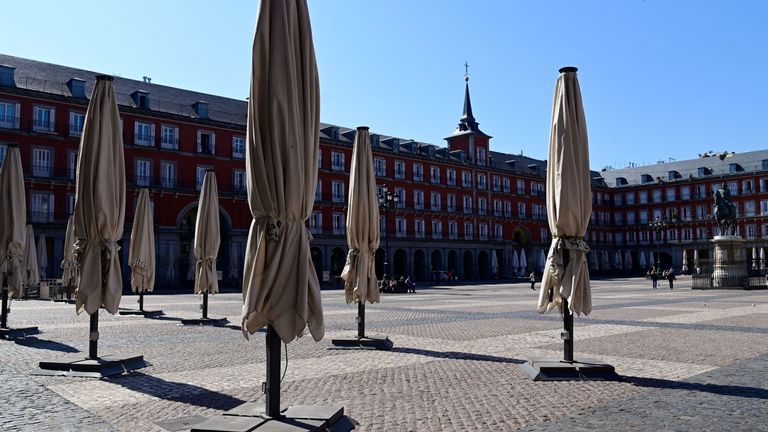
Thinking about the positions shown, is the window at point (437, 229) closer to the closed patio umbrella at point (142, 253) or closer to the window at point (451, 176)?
the window at point (451, 176)

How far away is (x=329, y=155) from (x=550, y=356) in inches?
1942

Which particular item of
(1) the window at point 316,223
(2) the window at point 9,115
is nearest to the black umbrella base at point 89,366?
(2) the window at point 9,115

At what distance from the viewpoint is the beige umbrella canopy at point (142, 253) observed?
16.5 metres

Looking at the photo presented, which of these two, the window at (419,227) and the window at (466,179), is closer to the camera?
the window at (419,227)

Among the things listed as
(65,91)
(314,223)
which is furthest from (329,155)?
(65,91)

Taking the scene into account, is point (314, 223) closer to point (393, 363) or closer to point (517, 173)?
point (517, 173)

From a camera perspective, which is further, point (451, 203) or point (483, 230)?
point (483, 230)

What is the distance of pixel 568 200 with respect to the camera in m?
8.48

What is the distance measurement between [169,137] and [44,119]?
8.61m

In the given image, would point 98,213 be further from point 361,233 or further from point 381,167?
point 381,167

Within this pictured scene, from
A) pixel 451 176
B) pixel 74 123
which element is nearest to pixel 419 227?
pixel 451 176

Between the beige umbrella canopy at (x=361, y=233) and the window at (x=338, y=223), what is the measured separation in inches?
1801

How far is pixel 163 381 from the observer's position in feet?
25.9

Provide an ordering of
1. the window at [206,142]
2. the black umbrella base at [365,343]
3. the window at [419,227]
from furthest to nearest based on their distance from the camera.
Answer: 1. the window at [419,227]
2. the window at [206,142]
3. the black umbrella base at [365,343]
